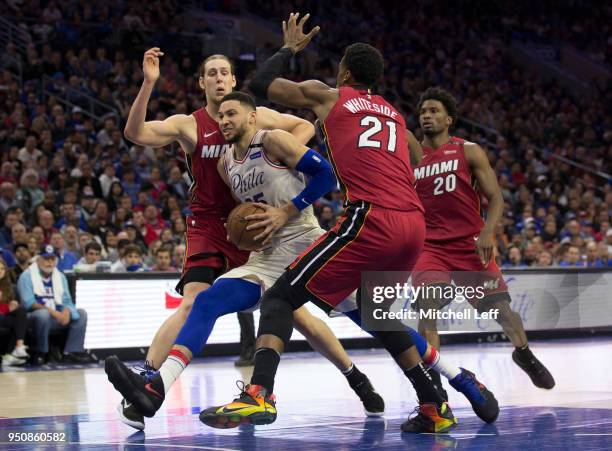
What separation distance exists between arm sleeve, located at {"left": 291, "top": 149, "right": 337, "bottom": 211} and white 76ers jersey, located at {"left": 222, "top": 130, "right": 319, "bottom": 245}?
13 cm

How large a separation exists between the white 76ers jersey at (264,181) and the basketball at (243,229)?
17 centimetres

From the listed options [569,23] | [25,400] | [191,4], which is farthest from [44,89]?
[569,23]

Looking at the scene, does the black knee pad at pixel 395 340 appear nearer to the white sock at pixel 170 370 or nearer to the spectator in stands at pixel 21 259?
the white sock at pixel 170 370

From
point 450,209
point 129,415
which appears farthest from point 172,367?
point 450,209

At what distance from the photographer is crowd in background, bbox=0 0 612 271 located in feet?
45.3

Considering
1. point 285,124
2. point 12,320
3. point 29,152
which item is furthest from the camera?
point 29,152

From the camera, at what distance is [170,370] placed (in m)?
5.43

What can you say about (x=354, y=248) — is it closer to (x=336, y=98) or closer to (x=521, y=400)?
(x=336, y=98)

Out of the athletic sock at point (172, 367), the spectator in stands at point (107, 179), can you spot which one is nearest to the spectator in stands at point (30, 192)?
the spectator in stands at point (107, 179)

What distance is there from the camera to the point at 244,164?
235 inches

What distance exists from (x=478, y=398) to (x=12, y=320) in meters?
6.78

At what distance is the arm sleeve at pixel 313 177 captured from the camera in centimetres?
579

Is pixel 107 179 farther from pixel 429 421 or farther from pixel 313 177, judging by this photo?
pixel 429 421

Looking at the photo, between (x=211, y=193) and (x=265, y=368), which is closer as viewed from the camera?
(x=265, y=368)
